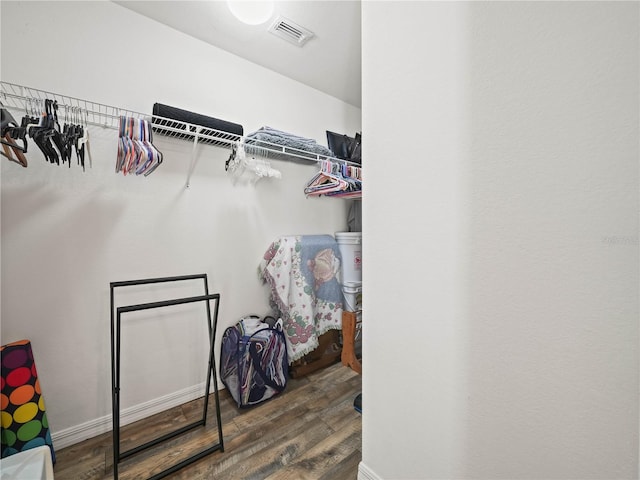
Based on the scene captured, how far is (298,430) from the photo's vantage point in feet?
4.98

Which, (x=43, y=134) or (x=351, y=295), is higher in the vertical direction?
(x=43, y=134)

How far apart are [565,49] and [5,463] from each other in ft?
7.61

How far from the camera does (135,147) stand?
1.35 m

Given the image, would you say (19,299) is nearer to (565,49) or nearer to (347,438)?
(347,438)

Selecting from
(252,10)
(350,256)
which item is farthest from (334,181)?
(252,10)

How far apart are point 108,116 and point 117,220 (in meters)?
0.58

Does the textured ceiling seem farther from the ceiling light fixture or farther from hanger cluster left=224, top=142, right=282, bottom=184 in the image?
hanger cluster left=224, top=142, right=282, bottom=184

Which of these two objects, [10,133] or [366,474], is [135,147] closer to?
[10,133]

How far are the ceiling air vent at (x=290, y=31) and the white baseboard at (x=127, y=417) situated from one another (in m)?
2.48

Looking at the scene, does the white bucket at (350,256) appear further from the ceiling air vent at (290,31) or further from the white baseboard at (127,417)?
the ceiling air vent at (290,31)

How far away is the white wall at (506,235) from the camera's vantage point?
0.57 metres

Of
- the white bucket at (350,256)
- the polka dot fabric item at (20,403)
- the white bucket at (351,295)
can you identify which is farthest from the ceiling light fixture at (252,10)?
the polka dot fabric item at (20,403)

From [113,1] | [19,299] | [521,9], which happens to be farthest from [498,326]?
[113,1]

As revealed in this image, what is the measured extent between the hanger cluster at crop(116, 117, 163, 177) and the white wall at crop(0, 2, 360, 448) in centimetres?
23
